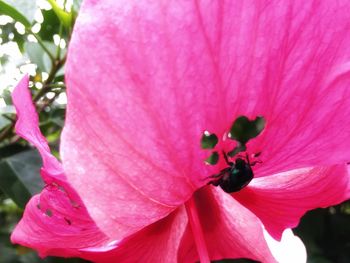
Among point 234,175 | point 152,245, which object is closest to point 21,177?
point 152,245

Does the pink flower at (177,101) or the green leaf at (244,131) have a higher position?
the pink flower at (177,101)

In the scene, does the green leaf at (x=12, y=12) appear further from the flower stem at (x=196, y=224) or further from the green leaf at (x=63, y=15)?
the flower stem at (x=196, y=224)

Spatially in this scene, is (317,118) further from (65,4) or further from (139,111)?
(65,4)

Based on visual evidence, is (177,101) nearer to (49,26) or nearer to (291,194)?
(291,194)

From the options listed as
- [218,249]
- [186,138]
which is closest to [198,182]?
[186,138]

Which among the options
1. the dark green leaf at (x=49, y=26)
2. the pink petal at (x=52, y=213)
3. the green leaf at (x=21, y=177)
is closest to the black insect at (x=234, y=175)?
the pink petal at (x=52, y=213)
